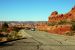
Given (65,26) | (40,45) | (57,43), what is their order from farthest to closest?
(65,26) < (57,43) < (40,45)

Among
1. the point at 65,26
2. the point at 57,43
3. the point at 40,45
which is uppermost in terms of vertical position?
the point at 40,45

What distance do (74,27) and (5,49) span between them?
5809 centimetres

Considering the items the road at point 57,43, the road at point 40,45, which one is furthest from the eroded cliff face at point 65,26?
the road at point 40,45

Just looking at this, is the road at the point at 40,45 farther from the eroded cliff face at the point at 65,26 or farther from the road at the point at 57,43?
the eroded cliff face at the point at 65,26

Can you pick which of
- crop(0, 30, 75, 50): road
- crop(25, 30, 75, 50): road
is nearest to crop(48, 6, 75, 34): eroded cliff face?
crop(25, 30, 75, 50): road

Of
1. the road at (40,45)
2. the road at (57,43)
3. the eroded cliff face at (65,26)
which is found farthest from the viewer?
the eroded cliff face at (65,26)

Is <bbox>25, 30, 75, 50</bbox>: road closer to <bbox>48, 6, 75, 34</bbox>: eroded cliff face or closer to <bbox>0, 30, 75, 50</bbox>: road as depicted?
<bbox>0, 30, 75, 50</bbox>: road

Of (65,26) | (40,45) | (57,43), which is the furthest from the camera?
(65,26)

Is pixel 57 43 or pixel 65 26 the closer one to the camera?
pixel 57 43

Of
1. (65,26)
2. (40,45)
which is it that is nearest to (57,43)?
(40,45)

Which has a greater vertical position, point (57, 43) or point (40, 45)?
point (40, 45)

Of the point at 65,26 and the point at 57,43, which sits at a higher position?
the point at 57,43

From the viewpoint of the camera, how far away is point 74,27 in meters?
73.4

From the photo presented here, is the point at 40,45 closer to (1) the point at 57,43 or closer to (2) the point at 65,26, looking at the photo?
(1) the point at 57,43
